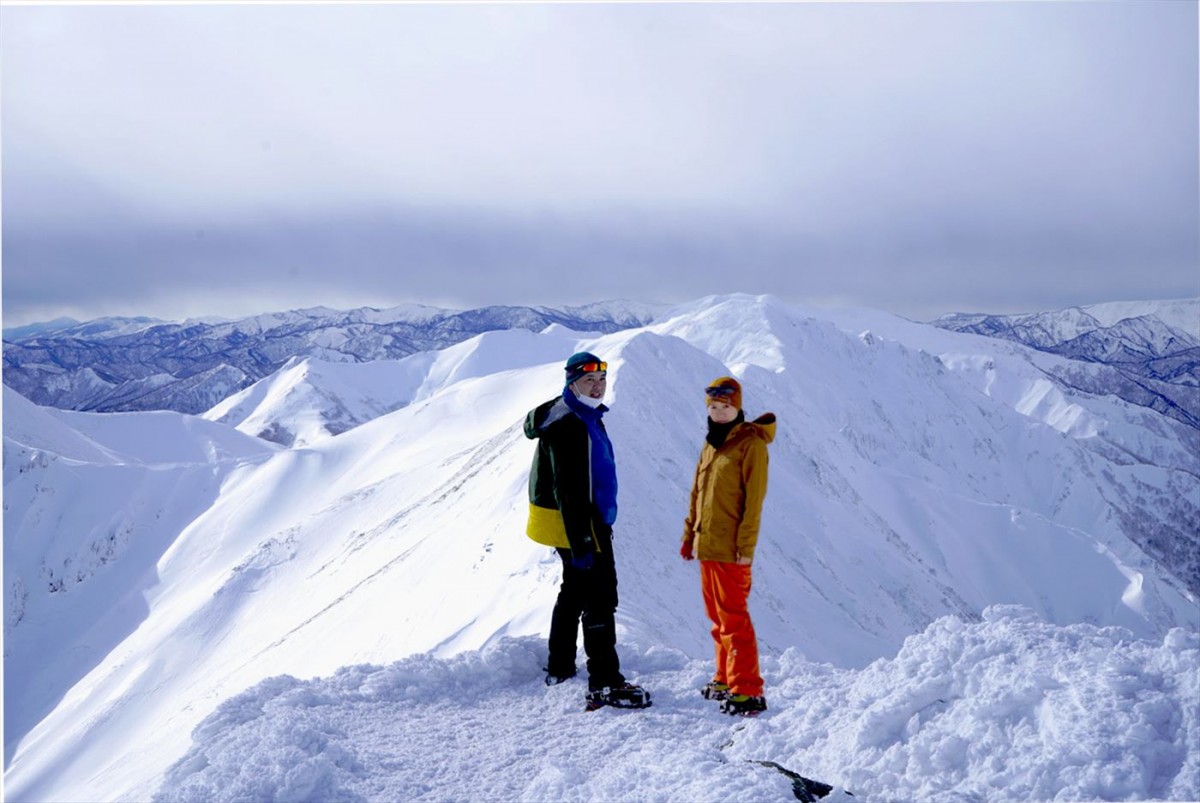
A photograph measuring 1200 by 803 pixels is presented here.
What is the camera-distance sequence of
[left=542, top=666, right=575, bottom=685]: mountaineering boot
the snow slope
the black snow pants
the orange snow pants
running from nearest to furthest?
the orange snow pants
the black snow pants
[left=542, top=666, right=575, bottom=685]: mountaineering boot
the snow slope

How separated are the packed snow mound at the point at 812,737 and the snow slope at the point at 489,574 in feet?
0.23

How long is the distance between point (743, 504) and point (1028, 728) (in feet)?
8.59

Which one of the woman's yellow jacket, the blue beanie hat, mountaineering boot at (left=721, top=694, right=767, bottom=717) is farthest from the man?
the woman's yellow jacket

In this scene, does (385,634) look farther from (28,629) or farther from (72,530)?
(72,530)

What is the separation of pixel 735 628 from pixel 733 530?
841 millimetres

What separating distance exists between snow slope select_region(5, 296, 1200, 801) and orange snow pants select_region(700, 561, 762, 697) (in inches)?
21.1

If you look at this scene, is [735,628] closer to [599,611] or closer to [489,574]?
[599,611]

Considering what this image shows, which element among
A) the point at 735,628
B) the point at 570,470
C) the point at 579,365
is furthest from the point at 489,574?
the point at 579,365

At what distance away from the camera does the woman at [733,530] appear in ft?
21.7

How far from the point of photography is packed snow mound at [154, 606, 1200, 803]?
4.65 metres

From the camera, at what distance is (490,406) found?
84.2 metres

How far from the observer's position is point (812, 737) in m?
5.74

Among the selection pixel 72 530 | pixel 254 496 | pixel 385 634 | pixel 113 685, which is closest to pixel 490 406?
pixel 254 496

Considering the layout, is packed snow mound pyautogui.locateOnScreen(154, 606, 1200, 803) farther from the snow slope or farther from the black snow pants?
the black snow pants
